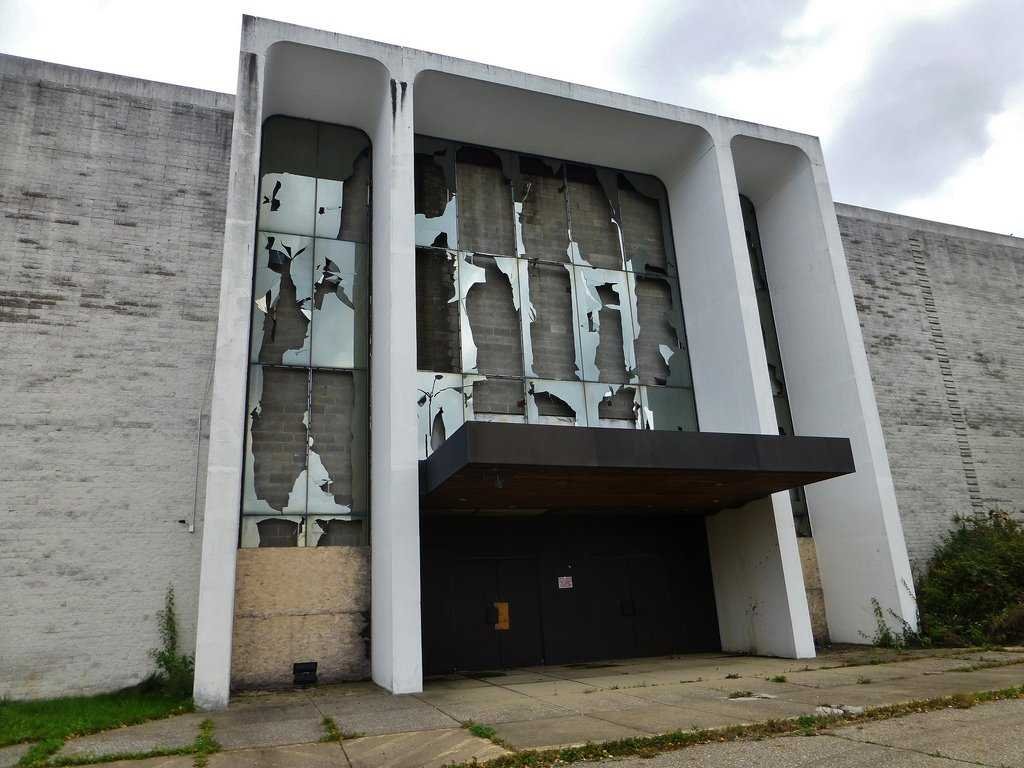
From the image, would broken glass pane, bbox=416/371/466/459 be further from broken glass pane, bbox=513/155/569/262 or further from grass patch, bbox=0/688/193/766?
grass patch, bbox=0/688/193/766

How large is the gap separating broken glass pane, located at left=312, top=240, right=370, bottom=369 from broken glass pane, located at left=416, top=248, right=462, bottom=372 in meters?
0.99

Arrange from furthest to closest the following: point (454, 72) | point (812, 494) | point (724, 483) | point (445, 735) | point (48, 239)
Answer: point (812, 494) → point (454, 72) → point (48, 239) → point (724, 483) → point (445, 735)

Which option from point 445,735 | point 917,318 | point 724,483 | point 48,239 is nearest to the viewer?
point 445,735

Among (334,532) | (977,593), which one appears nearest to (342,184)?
(334,532)

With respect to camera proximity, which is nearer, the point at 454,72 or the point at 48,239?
the point at 48,239

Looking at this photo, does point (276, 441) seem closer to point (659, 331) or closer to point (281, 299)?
point (281, 299)

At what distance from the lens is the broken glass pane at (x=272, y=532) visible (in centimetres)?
1228

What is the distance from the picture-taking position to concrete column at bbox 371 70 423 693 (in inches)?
432

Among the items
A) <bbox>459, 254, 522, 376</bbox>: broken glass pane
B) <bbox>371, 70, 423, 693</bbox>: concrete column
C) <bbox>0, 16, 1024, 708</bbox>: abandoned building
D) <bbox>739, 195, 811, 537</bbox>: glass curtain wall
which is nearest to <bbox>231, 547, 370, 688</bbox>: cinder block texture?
<bbox>0, 16, 1024, 708</bbox>: abandoned building

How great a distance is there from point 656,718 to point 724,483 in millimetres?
5407

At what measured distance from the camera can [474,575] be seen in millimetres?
14078

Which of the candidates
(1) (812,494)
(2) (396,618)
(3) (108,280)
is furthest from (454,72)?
(1) (812,494)

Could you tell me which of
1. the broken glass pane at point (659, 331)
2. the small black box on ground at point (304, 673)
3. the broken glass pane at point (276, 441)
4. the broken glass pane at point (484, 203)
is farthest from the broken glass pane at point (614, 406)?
the small black box on ground at point (304, 673)

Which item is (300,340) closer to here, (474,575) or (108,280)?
(108,280)
